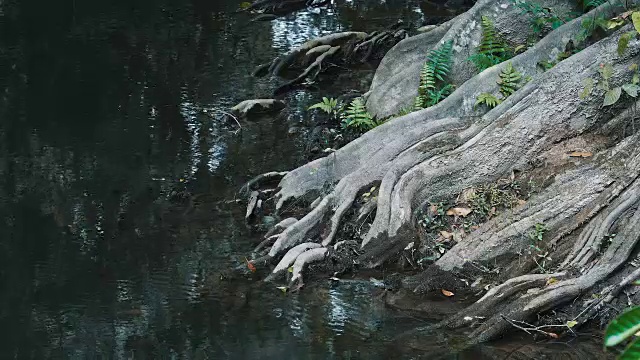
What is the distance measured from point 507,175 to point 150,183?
4.34 meters

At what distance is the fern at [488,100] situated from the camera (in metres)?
9.08

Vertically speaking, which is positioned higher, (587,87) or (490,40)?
(490,40)

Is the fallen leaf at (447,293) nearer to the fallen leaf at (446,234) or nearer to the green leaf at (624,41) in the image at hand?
the fallen leaf at (446,234)

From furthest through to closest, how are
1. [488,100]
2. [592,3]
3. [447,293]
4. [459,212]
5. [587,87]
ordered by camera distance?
[592,3] < [488,100] < [459,212] < [587,87] < [447,293]

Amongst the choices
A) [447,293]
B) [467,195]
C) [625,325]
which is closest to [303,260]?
[447,293]

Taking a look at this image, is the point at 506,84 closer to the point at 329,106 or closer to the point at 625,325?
the point at 329,106

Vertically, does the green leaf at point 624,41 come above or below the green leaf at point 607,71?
above

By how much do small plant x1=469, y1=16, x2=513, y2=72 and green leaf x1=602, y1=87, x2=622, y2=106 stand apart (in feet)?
7.59

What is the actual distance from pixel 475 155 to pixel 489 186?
345 millimetres

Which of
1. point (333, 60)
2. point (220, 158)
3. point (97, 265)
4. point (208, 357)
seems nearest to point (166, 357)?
point (208, 357)

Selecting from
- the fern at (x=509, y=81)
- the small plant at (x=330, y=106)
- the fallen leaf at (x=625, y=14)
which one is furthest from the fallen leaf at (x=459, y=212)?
the small plant at (x=330, y=106)

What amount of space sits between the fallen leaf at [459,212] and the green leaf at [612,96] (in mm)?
1687

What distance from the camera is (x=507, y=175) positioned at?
343 inches

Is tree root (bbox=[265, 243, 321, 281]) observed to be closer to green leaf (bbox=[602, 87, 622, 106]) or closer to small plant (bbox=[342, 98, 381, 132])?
small plant (bbox=[342, 98, 381, 132])
